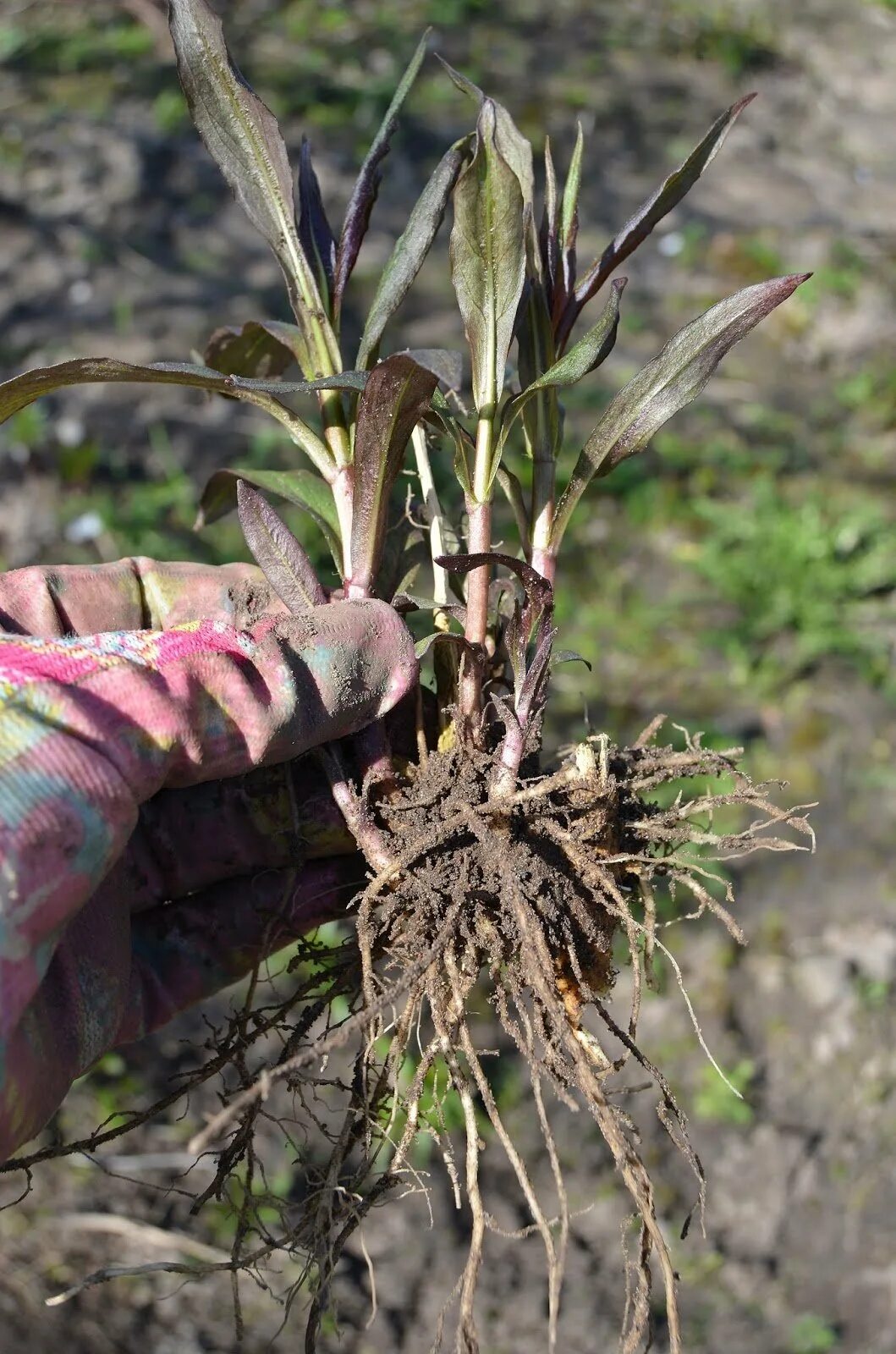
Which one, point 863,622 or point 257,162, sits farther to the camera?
point 863,622

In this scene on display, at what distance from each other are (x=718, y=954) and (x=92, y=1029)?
1.81 metres

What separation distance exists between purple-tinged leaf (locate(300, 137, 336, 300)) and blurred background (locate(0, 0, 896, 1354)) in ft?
4.77

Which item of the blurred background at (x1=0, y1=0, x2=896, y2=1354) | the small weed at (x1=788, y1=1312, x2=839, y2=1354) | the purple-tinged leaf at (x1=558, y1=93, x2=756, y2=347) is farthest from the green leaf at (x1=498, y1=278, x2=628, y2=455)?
the small weed at (x1=788, y1=1312, x2=839, y2=1354)

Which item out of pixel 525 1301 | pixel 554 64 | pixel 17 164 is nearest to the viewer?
pixel 525 1301

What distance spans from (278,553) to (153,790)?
0.33 meters

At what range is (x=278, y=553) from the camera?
1.29m

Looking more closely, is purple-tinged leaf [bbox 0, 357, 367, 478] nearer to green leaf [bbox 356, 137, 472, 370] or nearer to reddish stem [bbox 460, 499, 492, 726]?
green leaf [bbox 356, 137, 472, 370]

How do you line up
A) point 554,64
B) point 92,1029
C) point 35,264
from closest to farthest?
1. point 92,1029
2. point 35,264
3. point 554,64

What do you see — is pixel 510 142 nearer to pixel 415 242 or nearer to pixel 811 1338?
pixel 415 242

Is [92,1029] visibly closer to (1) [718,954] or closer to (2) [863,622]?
(1) [718,954]

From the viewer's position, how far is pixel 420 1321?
7.25 feet

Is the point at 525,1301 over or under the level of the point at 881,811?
under

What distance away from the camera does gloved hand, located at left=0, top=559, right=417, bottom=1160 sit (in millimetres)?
998

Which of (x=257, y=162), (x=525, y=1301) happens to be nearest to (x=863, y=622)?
(x=525, y=1301)
